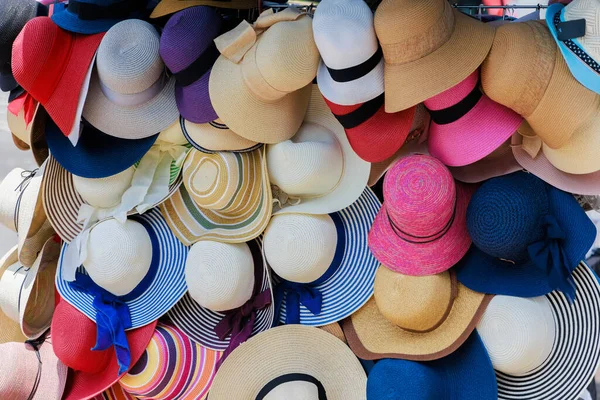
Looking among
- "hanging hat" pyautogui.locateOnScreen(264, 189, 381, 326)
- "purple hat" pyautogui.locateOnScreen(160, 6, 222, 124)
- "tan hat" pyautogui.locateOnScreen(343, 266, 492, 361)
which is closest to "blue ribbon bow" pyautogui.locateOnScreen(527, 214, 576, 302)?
"tan hat" pyautogui.locateOnScreen(343, 266, 492, 361)

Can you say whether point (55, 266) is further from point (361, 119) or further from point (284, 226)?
point (361, 119)

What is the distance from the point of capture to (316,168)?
5.66 feet

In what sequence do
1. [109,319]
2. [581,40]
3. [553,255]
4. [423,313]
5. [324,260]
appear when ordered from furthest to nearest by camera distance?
[109,319] → [324,260] → [423,313] → [553,255] → [581,40]

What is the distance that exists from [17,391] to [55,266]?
15.6 inches

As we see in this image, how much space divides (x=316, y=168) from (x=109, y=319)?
75cm

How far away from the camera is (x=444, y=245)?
163 cm

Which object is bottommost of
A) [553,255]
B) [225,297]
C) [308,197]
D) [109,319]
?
[109,319]

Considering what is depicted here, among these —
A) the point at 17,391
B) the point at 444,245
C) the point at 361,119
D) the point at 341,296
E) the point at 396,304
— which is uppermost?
the point at 361,119

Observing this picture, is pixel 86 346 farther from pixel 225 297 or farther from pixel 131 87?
pixel 131 87

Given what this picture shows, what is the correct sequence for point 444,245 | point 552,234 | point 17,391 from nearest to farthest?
point 552,234, point 444,245, point 17,391

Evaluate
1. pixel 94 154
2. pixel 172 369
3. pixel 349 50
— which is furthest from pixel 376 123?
pixel 172 369

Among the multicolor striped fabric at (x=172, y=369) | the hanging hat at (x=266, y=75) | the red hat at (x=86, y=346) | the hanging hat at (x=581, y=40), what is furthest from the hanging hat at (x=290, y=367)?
the hanging hat at (x=581, y=40)

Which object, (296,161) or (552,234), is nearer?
(552,234)

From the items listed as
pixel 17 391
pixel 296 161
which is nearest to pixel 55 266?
pixel 17 391
